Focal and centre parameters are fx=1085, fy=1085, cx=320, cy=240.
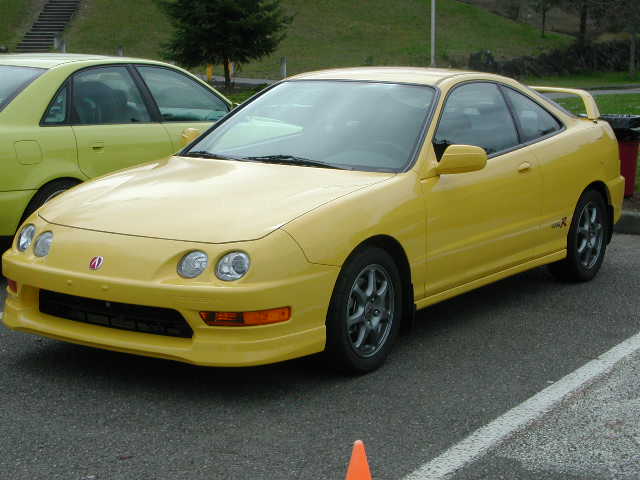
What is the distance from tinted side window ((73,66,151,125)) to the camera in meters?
8.02

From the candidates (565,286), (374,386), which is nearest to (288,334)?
(374,386)

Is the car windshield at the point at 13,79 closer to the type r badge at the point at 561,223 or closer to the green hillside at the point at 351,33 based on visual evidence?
the type r badge at the point at 561,223

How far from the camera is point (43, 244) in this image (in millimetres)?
5336

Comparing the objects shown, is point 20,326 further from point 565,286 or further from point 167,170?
point 565,286

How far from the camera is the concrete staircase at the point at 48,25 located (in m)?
43.4

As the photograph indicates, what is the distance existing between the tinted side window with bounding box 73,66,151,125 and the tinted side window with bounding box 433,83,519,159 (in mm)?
2894

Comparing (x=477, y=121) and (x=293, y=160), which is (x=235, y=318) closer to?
(x=293, y=160)

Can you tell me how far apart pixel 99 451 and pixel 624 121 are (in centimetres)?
755

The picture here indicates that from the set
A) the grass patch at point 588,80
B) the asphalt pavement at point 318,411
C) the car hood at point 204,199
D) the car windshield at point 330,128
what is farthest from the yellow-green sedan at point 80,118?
the grass patch at point 588,80

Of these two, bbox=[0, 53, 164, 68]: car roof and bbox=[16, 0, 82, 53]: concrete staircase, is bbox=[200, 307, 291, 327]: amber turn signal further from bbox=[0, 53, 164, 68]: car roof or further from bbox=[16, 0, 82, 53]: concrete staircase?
bbox=[16, 0, 82, 53]: concrete staircase

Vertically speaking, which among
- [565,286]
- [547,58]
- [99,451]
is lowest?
[547,58]

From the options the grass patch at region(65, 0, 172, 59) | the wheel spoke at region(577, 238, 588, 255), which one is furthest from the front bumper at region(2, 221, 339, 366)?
the grass patch at region(65, 0, 172, 59)

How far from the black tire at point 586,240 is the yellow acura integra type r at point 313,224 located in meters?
0.04

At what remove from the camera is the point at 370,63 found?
145 feet
